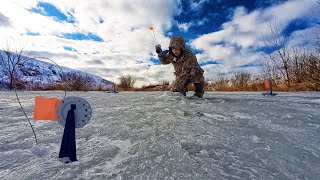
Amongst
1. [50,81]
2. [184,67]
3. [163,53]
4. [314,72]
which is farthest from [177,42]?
[50,81]

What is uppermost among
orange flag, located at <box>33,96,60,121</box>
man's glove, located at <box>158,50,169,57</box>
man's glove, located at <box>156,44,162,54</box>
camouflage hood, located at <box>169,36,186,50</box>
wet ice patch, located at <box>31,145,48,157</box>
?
camouflage hood, located at <box>169,36,186,50</box>

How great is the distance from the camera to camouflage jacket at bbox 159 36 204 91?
430 centimetres

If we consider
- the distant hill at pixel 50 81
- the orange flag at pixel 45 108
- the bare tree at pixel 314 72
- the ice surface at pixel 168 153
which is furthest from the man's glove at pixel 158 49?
the bare tree at pixel 314 72

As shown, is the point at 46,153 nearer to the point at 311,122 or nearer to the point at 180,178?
the point at 180,178

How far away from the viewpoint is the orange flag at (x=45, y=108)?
3.01ft

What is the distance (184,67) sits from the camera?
4.33 meters

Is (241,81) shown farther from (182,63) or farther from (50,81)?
(50,81)

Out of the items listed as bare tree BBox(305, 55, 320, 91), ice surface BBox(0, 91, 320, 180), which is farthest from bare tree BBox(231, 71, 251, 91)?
ice surface BBox(0, 91, 320, 180)

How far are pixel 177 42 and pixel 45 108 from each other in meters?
3.65

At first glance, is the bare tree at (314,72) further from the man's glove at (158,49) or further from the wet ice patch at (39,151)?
the wet ice patch at (39,151)

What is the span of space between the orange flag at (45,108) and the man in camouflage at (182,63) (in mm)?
3460

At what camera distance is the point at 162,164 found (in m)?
0.82

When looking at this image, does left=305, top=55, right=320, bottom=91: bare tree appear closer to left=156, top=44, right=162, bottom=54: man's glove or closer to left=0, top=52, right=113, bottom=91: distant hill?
left=156, top=44, right=162, bottom=54: man's glove

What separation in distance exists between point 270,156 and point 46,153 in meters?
1.02
